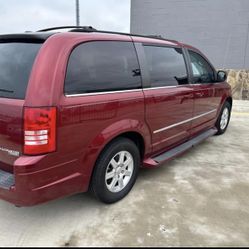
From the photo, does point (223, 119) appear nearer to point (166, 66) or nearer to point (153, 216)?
point (166, 66)

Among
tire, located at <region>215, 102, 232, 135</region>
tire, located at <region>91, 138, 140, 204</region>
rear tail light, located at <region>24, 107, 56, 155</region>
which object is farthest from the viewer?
tire, located at <region>215, 102, 232, 135</region>

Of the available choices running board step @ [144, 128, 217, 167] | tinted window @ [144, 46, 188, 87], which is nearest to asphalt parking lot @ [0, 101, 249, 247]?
running board step @ [144, 128, 217, 167]

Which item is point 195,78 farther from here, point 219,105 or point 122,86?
point 122,86

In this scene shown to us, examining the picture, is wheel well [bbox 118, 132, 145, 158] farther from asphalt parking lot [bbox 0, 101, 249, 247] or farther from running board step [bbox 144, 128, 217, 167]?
asphalt parking lot [bbox 0, 101, 249, 247]

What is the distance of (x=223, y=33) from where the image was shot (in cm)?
1339

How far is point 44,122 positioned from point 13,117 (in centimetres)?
27

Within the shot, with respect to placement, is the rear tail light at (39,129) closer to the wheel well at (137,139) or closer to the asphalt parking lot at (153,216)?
the asphalt parking lot at (153,216)

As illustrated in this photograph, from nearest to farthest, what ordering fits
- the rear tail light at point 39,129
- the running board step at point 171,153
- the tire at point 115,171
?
the rear tail light at point 39,129 → the tire at point 115,171 → the running board step at point 171,153

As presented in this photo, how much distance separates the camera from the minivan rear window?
241 cm

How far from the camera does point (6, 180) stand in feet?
8.13

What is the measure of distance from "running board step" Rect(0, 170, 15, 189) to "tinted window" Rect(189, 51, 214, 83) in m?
3.08

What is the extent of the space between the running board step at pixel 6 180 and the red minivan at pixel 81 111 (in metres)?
0.01

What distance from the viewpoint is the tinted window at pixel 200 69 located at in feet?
14.8

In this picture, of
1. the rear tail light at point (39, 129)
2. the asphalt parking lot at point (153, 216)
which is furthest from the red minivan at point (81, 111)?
the asphalt parking lot at point (153, 216)
